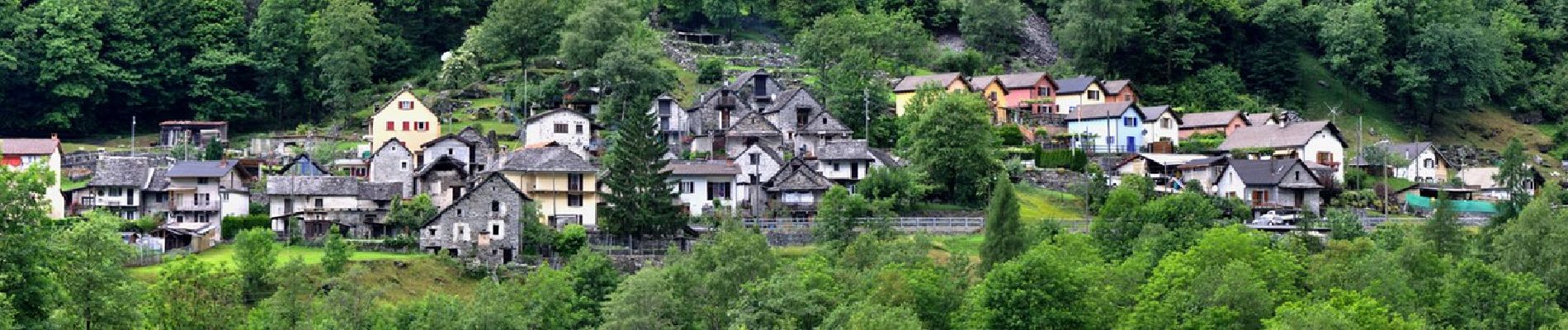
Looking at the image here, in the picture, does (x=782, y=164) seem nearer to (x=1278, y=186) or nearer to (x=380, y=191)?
(x=380, y=191)

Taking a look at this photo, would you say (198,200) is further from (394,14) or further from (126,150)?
(394,14)

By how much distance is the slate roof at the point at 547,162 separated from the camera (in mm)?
80062

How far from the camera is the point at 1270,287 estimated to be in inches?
2537

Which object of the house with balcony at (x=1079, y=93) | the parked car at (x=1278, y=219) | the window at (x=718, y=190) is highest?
the house with balcony at (x=1079, y=93)

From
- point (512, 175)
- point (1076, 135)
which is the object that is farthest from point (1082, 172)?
point (512, 175)

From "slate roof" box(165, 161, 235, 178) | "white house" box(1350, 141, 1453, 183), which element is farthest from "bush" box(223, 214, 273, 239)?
"white house" box(1350, 141, 1453, 183)

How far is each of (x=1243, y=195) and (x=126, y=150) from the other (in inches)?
1739

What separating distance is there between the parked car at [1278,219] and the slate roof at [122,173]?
3936 centimetres

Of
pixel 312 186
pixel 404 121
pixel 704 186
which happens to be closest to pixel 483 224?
pixel 312 186

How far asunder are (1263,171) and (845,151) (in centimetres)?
1575

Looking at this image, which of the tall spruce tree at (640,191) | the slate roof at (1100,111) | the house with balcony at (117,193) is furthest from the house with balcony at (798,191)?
the house with balcony at (117,193)

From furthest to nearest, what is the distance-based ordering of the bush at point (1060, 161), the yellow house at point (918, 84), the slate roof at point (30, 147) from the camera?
1. the yellow house at point (918, 84)
2. the bush at point (1060, 161)
3. the slate roof at point (30, 147)

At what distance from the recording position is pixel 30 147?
88625mm

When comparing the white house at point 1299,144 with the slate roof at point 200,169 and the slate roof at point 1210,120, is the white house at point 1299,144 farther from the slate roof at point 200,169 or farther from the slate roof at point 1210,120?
the slate roof at point 200,169
